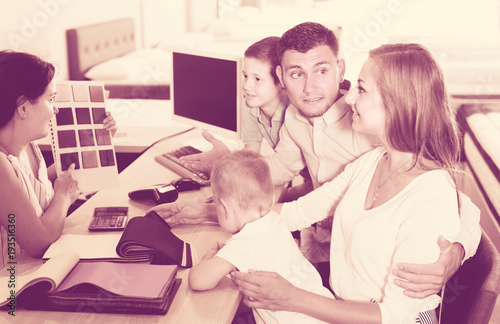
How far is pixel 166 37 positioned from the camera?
6152 mm

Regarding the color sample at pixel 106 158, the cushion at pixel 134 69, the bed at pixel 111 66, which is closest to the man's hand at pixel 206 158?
the color sample at pixel 106 158

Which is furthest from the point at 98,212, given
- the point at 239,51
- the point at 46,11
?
the point at 239,51

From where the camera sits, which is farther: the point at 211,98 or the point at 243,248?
the point at 211,98

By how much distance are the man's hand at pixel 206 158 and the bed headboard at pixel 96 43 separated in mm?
2355

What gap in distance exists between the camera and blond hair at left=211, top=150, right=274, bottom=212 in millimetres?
1275

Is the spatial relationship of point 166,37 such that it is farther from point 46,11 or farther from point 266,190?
point 266,190

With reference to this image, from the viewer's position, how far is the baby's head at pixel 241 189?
1276 mm

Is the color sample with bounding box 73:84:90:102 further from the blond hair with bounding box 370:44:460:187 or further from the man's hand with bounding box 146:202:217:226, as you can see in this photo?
the blond hair with bounding box 370:44:460:187

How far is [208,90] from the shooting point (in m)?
2.33

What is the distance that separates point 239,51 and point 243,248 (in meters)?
4.21

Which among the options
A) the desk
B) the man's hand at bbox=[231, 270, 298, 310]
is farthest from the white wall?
the man's hand at bbox=[231, 270, 298, 310]

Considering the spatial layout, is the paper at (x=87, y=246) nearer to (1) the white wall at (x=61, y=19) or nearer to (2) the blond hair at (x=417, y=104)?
(1) the white wall at (x=61, y=19)

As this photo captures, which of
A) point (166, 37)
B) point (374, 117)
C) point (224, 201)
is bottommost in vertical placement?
point (166, 37)

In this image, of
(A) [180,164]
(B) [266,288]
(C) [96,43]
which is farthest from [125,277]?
(C) [96,43]
